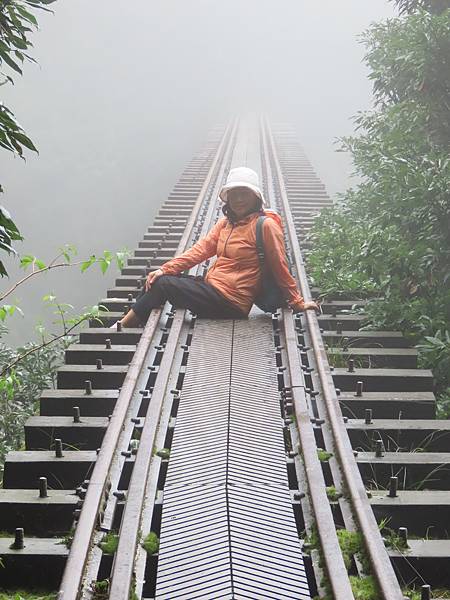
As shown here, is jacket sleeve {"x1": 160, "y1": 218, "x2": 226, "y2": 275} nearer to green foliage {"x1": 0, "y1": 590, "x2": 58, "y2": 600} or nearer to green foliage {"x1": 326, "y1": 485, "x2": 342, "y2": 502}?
green foliage {"x1": 326, "y1": 485, "x2": 342, "y2": 502}

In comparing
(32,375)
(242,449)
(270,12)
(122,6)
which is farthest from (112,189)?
(270,12)

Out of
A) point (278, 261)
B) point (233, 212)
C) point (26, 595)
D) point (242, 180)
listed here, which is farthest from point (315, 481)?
point (233, 212)

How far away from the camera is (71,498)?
179 inches

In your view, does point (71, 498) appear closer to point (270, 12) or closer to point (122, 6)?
point (122, 6)

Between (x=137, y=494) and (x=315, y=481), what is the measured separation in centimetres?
91

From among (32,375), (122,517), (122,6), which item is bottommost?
(122,517)

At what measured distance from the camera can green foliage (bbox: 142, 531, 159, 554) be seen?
4.02m

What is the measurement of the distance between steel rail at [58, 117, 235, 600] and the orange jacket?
1.89ft

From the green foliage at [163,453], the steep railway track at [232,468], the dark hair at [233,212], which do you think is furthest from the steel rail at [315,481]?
the dark hair at [233,212]

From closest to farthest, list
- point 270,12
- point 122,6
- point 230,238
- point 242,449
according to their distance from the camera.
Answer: point 242,449 < point 230,238 < point 122,6 < point 270,12

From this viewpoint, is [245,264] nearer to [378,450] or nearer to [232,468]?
[378,450]

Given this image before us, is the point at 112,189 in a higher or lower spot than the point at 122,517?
higher

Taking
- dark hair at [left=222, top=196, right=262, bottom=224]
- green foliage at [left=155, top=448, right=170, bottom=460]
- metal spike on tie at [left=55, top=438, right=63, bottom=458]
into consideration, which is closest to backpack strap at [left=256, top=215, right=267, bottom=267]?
dark hair at [left=222, top=196, right=262, bottom=224]

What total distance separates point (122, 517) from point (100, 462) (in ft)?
1.60
